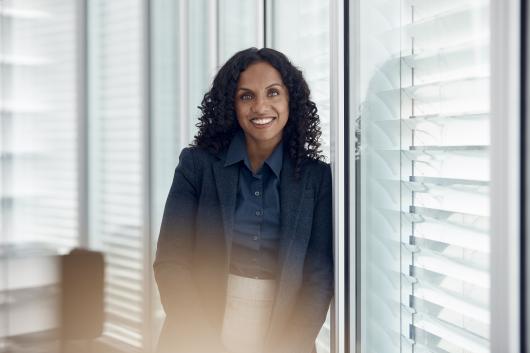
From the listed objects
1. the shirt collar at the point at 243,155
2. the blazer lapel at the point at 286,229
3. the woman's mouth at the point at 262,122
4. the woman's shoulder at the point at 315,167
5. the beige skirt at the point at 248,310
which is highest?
the woman's mouth at the point at 262,122

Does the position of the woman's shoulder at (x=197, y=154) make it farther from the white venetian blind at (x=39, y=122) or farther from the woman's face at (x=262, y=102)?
the white venetian blind at (x=39, y=122)

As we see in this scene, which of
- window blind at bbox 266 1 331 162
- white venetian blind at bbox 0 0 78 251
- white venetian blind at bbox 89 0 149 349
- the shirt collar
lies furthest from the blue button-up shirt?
white venetian blind at bbox 0 0 78 251

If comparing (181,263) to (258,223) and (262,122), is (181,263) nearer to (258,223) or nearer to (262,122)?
(258,223)

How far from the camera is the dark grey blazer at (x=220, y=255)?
105cm

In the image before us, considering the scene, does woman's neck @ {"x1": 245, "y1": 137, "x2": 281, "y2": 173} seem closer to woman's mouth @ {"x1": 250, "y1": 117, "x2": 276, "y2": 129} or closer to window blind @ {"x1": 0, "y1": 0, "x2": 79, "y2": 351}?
woman's mouth @ {"x1": 250, "y1": 117, "x2": 276, "y2": 129}

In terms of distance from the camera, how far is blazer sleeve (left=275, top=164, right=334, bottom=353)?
40.9 inches

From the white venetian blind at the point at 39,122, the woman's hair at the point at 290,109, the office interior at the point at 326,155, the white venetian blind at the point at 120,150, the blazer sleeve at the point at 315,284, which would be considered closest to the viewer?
the office interior at the point at 326,155

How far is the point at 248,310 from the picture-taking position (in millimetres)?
1123

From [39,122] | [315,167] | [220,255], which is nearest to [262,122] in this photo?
[315,167]

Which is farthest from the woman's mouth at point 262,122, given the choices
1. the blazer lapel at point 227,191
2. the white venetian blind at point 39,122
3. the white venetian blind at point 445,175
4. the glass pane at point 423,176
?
the white venetian blind at point 39,122

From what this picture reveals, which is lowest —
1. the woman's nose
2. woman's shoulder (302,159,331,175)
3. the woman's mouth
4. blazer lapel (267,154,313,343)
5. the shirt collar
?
blazer lapel (267,154,313,343)

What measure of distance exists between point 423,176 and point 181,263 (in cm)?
59

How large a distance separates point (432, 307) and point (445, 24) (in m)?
0.46

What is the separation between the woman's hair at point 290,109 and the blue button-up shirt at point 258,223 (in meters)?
0.06
